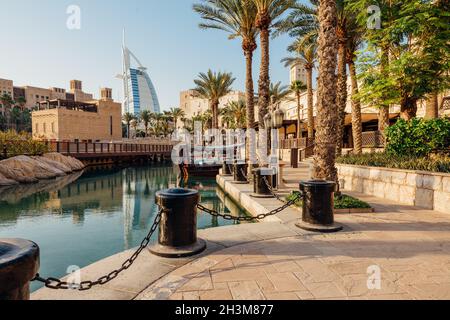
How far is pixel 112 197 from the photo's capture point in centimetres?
1608

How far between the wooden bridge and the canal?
14.0 meters

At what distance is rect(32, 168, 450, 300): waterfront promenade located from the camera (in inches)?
131

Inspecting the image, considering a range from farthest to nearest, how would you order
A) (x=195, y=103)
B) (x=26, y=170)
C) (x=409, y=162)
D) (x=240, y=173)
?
(x=195, y=103) → (x=26, y=170) → (x=240, y=173) → (x=409, y=162)

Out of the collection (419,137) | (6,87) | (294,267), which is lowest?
(294,267)

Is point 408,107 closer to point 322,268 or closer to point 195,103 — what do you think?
point 322,268

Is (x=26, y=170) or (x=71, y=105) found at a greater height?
(x=71, y=105)

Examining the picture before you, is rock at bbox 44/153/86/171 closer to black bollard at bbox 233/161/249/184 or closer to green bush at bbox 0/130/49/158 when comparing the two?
green bush at bbox 0/130/49/158

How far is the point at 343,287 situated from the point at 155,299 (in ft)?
7.18

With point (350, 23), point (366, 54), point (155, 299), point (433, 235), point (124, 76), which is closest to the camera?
point (155, 299)

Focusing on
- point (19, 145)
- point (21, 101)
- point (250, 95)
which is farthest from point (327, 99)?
point (21, 101)

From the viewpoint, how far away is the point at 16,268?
72.3 inches

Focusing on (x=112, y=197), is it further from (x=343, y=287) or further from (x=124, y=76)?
(x=124, y=76)

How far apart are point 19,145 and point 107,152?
14.6 m
